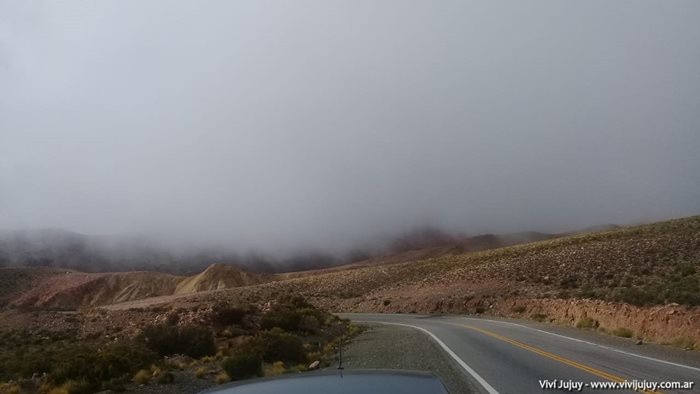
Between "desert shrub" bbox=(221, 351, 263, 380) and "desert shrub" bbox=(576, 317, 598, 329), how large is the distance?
59.1 feet

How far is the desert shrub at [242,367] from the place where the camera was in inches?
658

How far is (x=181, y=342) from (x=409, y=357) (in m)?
10.5

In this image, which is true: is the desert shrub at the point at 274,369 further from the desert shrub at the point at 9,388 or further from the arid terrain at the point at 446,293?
the desert shrub at the point at 9,388

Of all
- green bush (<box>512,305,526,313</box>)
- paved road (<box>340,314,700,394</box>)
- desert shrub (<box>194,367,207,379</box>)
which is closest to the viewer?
paved road (<box>340,314,700,394</box>)

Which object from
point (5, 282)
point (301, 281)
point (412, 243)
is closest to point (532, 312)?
point (301, 281)

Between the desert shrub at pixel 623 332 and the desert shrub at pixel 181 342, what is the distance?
54.4 feet

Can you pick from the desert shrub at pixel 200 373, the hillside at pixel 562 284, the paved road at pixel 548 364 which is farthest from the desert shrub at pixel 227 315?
the hillside at pixel 562 284

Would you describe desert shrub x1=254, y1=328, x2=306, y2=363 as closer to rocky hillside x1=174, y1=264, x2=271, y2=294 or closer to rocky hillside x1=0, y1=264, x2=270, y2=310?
rocky hillside x1=174, y1=264, x2=271, y2=294

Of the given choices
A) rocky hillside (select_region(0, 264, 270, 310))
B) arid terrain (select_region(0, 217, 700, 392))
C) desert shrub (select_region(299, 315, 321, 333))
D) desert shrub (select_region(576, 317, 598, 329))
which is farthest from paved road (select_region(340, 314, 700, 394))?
rocky hillside (select_region(0, 264, 270, 310))

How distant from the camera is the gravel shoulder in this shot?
13331mm

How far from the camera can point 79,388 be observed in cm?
1551

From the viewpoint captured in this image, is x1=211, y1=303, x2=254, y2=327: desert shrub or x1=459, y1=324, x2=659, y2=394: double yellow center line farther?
x1=211, y1=303, x2=254, y2=327: desert shrub

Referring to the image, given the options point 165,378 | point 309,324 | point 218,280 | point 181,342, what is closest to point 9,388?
point 165,378

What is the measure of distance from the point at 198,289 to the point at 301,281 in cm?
2314
